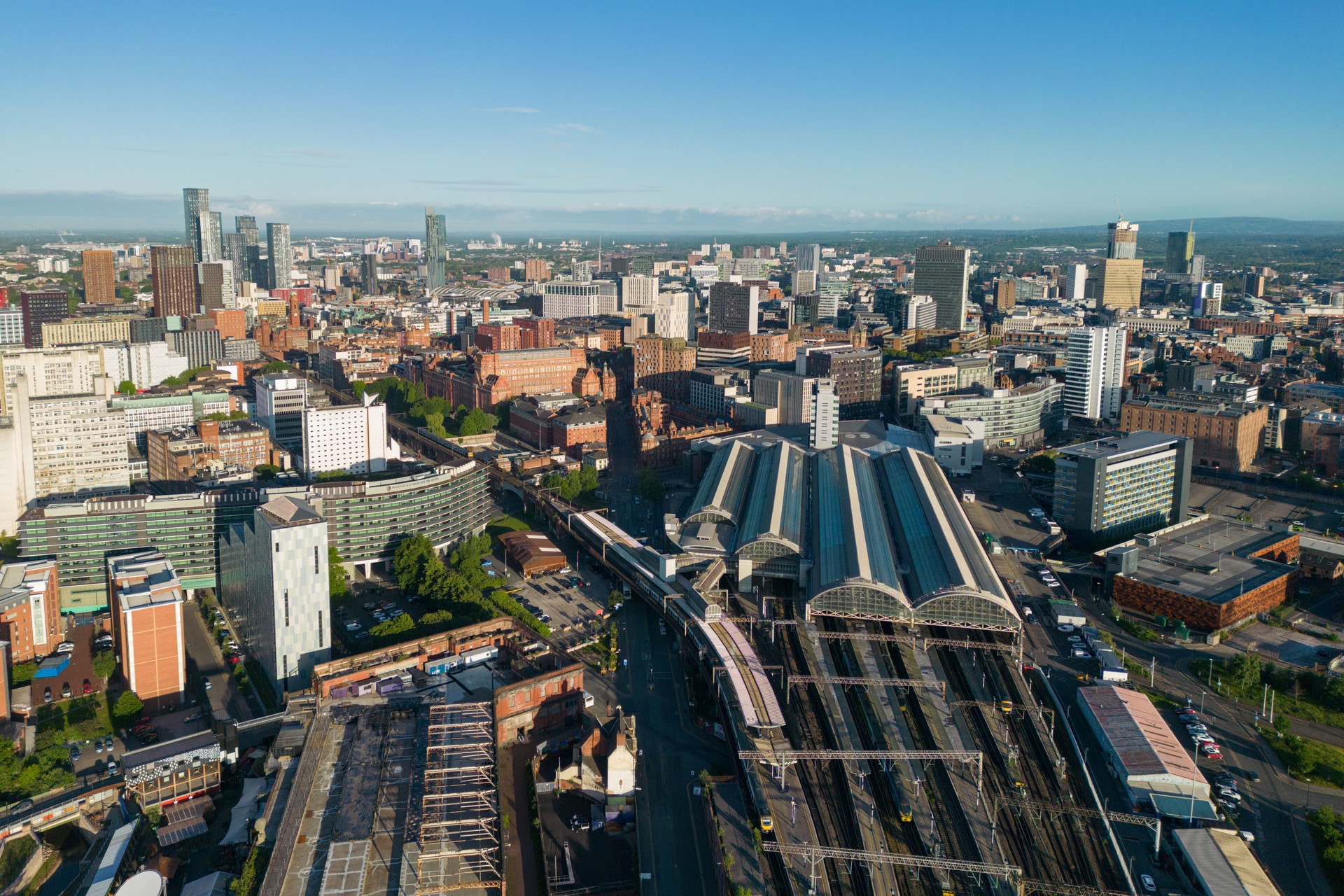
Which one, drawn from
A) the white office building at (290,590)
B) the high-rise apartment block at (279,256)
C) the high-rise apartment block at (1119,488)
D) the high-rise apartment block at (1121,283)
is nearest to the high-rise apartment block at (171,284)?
the high-rise apartment block at (279,256)

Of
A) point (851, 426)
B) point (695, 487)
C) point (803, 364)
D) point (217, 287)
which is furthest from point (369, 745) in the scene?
point (217, 287)

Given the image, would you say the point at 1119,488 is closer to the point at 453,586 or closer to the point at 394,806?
the point at 453,586

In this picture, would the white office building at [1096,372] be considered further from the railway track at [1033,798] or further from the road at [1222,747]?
the railway track at [1033,798]

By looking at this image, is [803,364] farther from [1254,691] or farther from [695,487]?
[1254,691]

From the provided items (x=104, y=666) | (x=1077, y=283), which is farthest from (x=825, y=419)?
(x=1077, y=283)

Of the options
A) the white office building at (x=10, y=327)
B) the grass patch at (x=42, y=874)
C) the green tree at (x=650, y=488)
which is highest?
the white office building at (x=10, y=327)

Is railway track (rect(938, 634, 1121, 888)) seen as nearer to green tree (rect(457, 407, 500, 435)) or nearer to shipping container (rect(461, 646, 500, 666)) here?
shipping container (rect(461, 646, 500, 666))

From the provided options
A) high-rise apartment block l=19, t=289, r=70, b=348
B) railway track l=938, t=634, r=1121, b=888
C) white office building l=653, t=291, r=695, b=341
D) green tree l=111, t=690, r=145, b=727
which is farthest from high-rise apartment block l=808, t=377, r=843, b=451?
high-rise apartment block l=19, t=289, r=70, b=348
